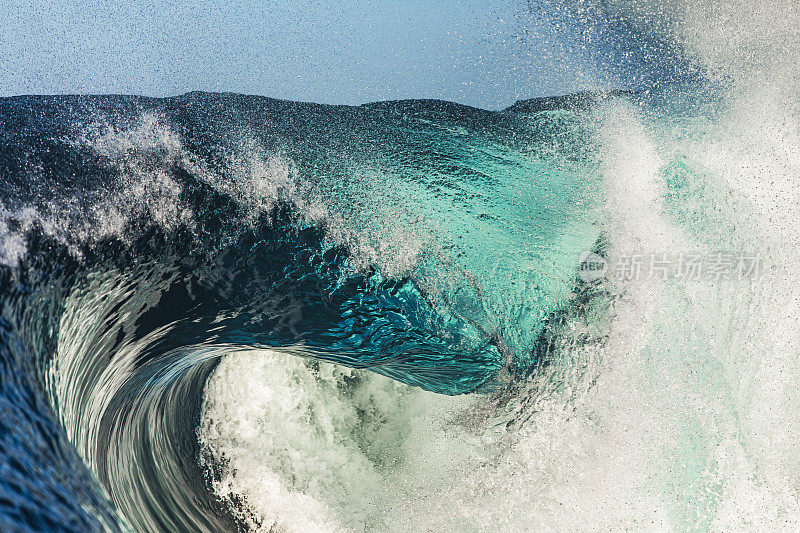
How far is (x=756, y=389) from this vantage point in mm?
1408

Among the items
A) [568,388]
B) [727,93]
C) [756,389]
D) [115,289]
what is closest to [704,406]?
[756,389]

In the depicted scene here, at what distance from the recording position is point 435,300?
1.25m

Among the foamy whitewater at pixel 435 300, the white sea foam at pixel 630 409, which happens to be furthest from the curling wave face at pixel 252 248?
the white sea foam at pixel 630 409

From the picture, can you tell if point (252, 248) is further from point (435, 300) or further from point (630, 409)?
point (630, 409)

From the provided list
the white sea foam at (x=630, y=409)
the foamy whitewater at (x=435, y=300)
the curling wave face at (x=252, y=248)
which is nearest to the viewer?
the curling wave face at (x=252, y=248)

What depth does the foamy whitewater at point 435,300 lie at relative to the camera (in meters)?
1.12

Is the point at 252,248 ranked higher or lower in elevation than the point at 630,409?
higher

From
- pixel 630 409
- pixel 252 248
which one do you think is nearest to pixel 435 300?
pixel 252 248

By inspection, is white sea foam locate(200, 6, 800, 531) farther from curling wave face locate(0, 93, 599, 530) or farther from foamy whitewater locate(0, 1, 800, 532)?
curling wave face locate(0, 93, 599, 530)

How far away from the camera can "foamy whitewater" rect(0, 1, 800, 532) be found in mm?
1117

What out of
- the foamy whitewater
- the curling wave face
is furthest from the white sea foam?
the curling wave face

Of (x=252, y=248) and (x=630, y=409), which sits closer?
(x=252, y=248)

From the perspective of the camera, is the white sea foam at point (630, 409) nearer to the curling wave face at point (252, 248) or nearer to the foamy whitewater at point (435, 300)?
the foamy whitewater at point (435, 300)

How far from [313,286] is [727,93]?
4.18 ft
